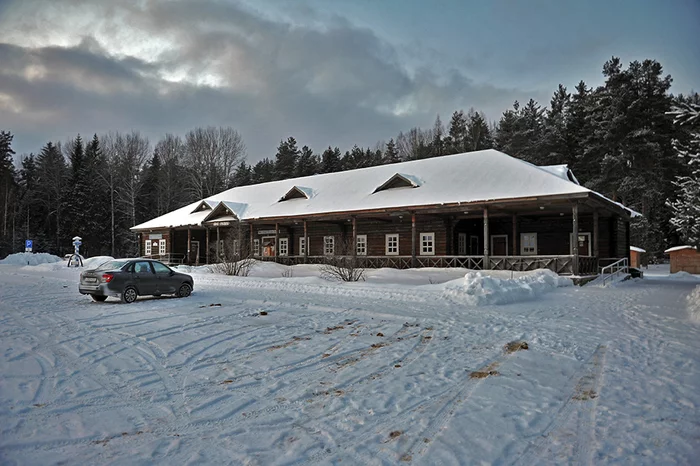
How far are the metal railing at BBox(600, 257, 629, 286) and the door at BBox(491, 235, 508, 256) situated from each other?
5.47 metres

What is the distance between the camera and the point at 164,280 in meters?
14.3

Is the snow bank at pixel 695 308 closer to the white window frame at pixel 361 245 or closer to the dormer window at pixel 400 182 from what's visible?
the dormer window at pixel 400 182

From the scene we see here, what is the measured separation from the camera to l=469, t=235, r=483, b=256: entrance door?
27.7m

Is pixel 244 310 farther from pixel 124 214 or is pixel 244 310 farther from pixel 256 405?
pixel 124 214

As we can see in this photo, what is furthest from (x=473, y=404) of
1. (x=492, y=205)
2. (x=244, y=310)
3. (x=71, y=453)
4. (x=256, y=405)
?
(x=492, y=205)

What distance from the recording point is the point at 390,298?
14.2 m

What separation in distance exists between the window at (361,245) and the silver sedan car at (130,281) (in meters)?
15.3

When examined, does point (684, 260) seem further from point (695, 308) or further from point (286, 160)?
point (286, 160)

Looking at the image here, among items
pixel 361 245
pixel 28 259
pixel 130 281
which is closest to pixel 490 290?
pixel 130 281

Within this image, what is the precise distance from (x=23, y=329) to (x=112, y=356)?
3567 millimetres

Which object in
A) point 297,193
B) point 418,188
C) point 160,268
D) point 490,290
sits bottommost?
point 490,290

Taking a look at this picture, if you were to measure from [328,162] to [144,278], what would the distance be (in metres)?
49.1

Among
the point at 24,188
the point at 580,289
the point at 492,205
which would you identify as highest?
the point at 24,188

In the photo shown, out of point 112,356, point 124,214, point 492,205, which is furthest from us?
point 124,214
